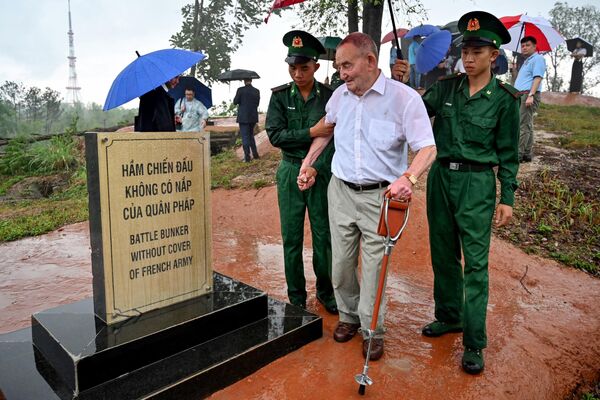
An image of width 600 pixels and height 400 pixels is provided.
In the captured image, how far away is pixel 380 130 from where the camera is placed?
2.90 metres

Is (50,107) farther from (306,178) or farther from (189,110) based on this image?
(306,178)

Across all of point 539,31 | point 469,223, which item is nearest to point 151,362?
point 469,223

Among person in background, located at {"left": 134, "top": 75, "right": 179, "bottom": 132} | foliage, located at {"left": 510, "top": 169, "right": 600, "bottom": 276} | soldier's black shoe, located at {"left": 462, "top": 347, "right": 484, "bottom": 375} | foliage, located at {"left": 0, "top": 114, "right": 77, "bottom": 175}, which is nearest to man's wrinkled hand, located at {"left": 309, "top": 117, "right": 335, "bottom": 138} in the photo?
person in background, located at {"left": 134, "top": 75, "right": 179, "bottom": 132}

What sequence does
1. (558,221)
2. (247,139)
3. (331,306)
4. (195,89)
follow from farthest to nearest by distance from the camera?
(247,139)
(195,89)
(558,221)
(331,306)

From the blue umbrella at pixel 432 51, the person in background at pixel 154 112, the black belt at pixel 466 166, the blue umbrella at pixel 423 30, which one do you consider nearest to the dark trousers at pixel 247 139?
the blue umbrella at pixel 423 30

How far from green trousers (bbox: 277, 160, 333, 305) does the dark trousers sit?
22.4 ft

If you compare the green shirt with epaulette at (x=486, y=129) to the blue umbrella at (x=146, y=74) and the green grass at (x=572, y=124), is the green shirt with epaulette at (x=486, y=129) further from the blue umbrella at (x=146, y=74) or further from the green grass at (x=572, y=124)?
the green grass at (x=572, y=124)

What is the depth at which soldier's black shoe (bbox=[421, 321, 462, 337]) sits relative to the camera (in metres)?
3.39

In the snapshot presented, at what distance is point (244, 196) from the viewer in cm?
759

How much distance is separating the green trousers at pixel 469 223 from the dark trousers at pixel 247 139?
24.4 feet

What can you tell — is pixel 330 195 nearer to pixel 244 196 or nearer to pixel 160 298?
pixel 160 298

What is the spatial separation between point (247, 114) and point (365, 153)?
24.7 feet

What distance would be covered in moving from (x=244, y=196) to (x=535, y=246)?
13.9 feet

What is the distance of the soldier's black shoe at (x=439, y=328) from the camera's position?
3.39m
